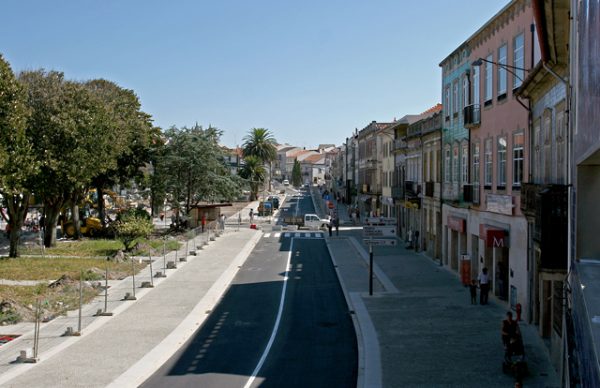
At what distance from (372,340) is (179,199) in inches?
1498

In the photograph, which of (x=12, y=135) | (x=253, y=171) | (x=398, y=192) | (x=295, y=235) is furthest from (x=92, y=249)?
→ (x=253, y=171)

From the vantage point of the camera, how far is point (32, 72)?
39406 mm

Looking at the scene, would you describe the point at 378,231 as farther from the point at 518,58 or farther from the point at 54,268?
the point at 54,268

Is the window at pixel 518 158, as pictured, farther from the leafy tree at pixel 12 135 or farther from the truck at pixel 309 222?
the truck at pixel 309 222

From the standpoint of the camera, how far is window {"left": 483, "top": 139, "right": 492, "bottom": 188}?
24.2 m

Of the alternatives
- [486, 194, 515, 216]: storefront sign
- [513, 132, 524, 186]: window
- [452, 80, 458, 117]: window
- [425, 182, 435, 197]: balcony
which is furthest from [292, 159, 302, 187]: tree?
[513, 132, 524, 186]: window

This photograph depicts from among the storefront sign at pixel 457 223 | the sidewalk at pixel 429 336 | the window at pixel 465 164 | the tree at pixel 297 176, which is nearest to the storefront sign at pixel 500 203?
the sidewalk at pixel 429 336

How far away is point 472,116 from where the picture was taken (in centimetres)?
2633

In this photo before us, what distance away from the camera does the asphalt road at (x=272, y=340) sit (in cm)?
1471

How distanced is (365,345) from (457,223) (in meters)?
13.1

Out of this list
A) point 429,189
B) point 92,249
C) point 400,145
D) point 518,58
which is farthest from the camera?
point 400,145

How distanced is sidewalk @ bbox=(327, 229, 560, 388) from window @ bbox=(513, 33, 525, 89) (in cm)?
735

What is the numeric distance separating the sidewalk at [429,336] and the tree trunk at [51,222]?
20.8m

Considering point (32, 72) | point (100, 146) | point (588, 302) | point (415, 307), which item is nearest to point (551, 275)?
point (588, 302)
